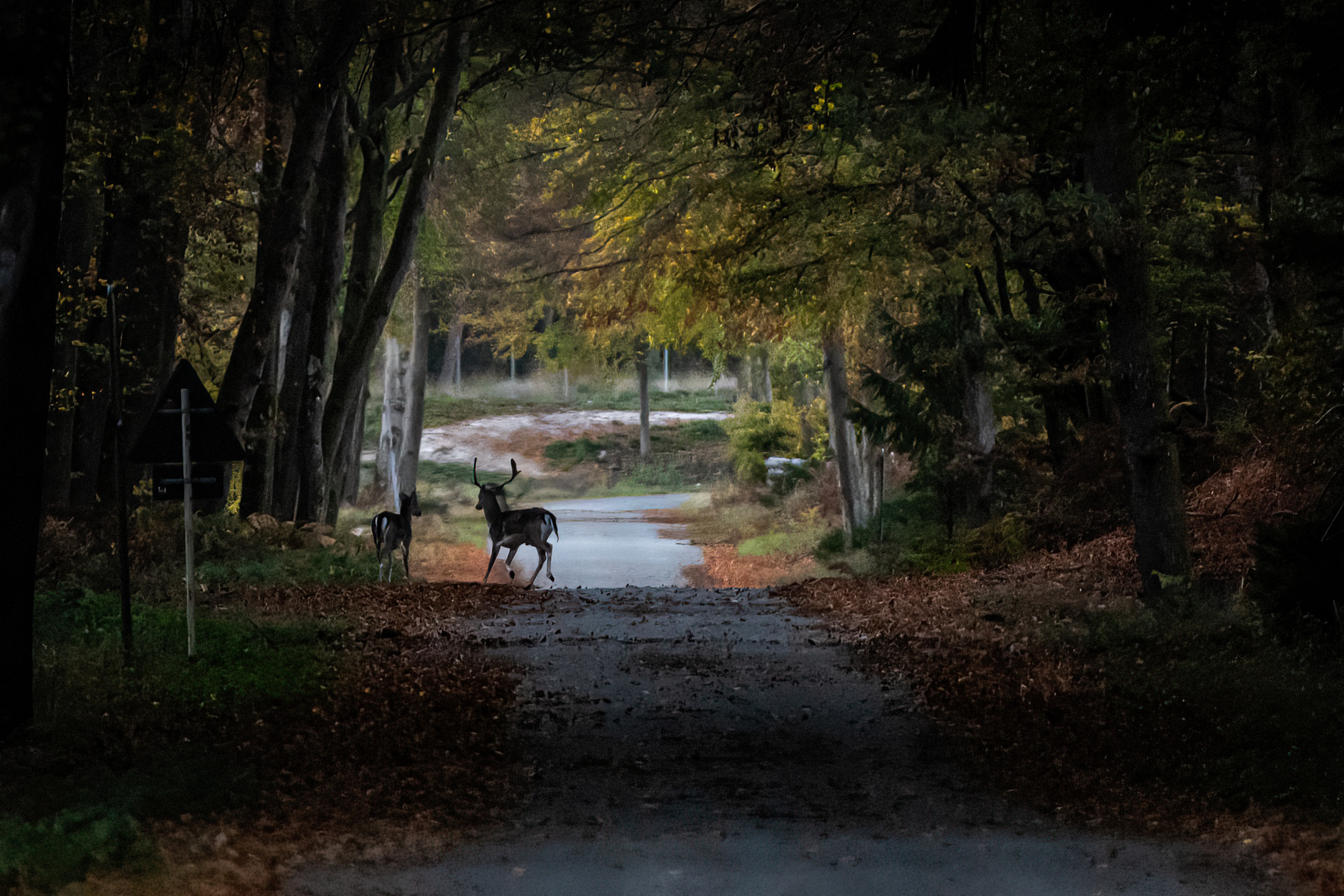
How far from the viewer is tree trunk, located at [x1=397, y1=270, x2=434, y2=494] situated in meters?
31.8

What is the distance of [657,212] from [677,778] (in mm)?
15791

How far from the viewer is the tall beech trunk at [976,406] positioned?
62.6 feet

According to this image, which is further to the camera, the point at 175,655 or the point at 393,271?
the point at 393,271

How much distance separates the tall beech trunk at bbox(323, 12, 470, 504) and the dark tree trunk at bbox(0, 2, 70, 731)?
12508 millimetres

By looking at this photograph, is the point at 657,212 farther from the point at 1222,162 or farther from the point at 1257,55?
the point at 1257,55

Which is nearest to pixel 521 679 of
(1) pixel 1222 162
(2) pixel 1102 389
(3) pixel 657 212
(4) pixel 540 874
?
(4) pixel 540 874

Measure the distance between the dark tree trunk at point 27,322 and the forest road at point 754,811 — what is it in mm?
3165

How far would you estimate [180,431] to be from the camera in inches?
416

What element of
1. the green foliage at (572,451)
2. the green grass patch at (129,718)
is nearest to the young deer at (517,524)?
the green grass patch at (129,718)

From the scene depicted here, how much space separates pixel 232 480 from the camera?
24609mm

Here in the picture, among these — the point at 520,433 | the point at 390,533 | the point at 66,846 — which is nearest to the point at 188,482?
the point at 66,846

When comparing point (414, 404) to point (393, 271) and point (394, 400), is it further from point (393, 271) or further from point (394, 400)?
point (393, 271)

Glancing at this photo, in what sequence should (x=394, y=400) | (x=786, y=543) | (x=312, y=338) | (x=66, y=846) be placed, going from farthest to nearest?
(x=394, y=400), (x=786, y=543), (x=312, y=338), (x=66, y=846)

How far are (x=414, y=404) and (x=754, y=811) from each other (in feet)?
87.1
